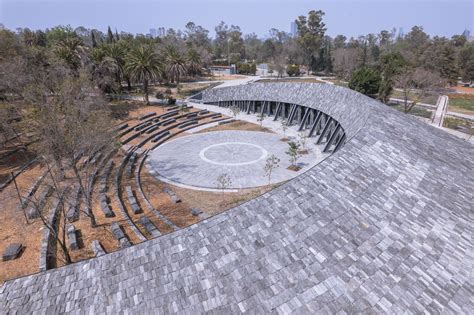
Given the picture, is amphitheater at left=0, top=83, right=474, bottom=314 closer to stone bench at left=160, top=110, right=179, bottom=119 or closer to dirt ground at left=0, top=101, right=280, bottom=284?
dirt ground at left=0, top=101, right=280, bottom=284

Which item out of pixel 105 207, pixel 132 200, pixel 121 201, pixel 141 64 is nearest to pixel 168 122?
pixel 141 64

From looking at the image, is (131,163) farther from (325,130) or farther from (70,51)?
(70,51)

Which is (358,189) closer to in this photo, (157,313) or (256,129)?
(157,313)

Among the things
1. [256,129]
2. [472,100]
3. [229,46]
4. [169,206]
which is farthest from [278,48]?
[169,206]

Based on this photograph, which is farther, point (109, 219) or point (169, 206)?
point (169, 206)

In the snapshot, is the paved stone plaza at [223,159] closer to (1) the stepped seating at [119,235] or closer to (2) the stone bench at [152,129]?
(2) the stone bench at [152,129]
